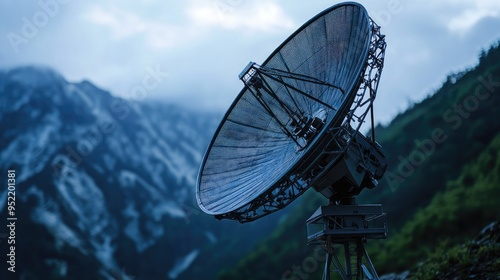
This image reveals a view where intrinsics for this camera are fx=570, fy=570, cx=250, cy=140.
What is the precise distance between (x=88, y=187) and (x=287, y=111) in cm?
10615

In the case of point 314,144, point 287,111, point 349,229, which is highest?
point 287,111

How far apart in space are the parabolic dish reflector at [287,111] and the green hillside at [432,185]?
24.6 meters

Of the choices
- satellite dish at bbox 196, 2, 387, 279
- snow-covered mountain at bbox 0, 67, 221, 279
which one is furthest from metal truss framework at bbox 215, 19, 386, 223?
snow-covered mountain at bbox 0, 67, 221, 279

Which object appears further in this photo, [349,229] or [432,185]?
[432,185]

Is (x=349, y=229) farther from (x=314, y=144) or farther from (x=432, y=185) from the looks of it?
(x=432, y=185)

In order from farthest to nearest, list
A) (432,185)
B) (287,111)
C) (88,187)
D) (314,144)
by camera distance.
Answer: (88,187) < (432,185) < (287,111) < (314,144)

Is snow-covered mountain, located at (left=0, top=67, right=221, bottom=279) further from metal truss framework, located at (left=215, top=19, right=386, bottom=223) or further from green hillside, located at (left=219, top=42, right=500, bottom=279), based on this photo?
metal truss framework, located at (left=215, top=19, right=386, bottom=223)

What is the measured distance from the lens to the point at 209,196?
83.0 feet

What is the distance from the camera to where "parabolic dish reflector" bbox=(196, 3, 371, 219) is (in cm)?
2145

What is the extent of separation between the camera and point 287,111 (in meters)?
23.4

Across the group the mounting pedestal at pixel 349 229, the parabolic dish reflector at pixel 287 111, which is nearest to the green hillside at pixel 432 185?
the parabolic dish reflector at pixel 287 111

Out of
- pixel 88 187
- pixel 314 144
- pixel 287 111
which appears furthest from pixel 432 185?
pixel 88 187

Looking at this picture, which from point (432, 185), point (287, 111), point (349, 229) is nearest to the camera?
point (349, 229)

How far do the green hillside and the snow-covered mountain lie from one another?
33.7 m
